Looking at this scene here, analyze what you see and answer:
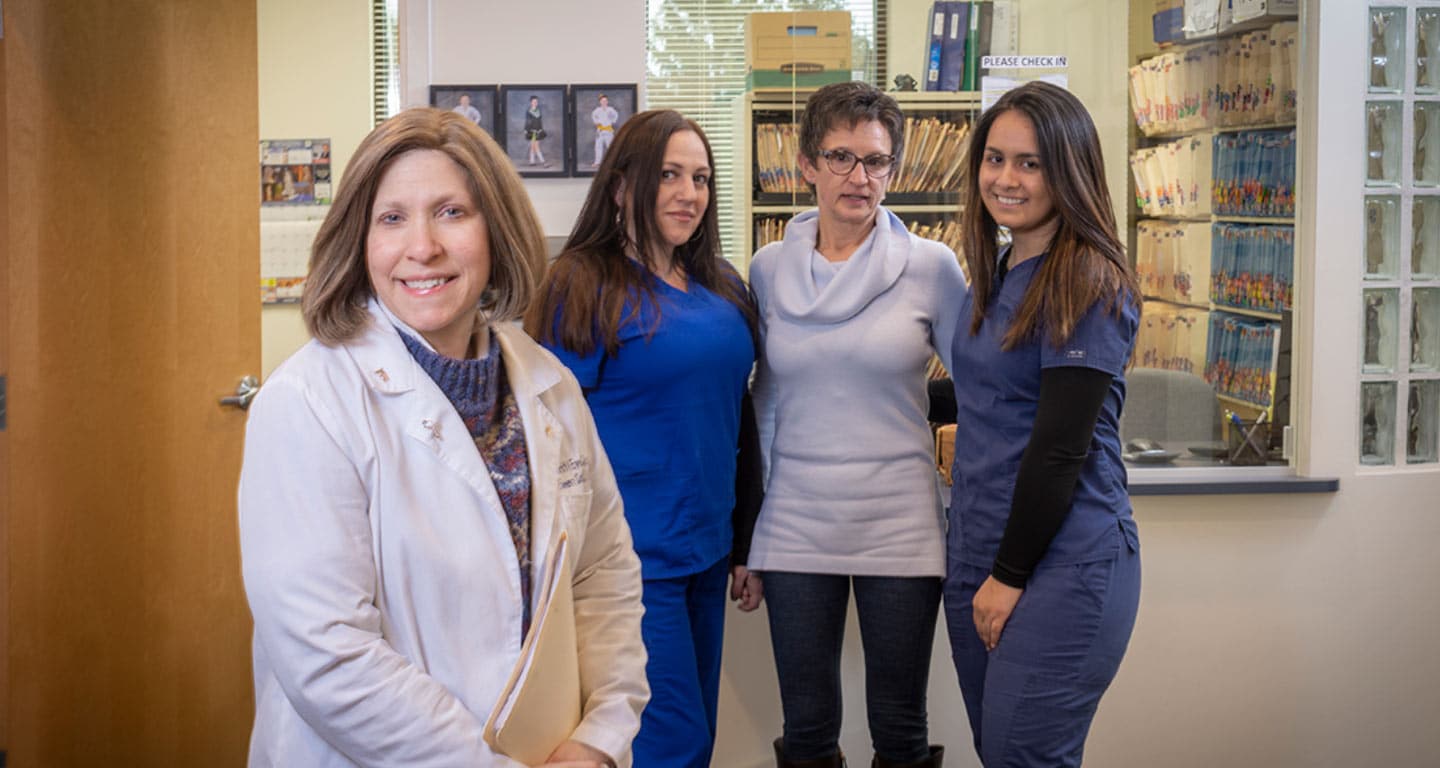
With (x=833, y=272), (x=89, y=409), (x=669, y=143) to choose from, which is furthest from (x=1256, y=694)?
(x=89, y=409)

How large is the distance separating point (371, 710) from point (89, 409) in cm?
212

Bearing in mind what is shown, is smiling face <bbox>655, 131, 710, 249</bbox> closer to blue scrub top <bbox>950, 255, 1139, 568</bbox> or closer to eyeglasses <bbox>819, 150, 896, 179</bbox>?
eyeglasses <bbox>819, 150, 896, 179</bbox>

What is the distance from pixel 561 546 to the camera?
4.78 ft

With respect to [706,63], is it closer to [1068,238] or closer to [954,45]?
[954,45]

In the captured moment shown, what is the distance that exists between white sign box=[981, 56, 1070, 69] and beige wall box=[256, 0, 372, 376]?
3.64m

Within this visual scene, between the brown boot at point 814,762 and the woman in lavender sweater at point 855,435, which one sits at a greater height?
the woman in lavender sweater at point 855,435

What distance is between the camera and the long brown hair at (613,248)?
96.3 inches

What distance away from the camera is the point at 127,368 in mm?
3250

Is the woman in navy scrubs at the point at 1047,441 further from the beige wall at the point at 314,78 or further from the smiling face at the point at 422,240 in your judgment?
the beige wall at the point at 314,78

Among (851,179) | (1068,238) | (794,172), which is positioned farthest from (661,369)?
(794,172)

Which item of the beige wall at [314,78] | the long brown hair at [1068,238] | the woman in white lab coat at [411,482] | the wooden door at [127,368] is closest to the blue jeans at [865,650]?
the long brown hair at [1068,238]

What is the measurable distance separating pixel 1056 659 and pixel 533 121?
2.02 m

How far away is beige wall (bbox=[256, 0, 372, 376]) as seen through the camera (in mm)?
6371

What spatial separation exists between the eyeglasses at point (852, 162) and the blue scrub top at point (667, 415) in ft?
1.20
